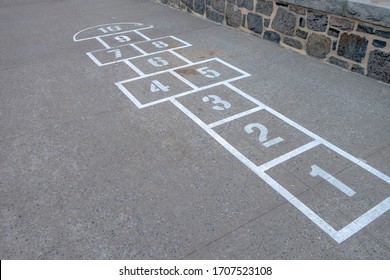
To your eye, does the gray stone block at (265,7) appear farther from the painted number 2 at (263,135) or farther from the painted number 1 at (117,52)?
the painted number 2 at (263,135)

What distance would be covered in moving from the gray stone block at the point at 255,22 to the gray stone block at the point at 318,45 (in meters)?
1.49

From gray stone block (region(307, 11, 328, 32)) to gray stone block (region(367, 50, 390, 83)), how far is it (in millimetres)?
1137

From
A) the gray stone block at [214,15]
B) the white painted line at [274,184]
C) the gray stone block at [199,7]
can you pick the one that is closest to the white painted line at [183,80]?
the white painted line at [274,184]

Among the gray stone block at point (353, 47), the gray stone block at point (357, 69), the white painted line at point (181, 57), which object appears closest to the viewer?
the gray stone block at point (353, 47)

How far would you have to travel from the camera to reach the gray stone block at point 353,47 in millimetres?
6162

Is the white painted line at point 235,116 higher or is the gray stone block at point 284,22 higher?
the gray stone block at point 284,22

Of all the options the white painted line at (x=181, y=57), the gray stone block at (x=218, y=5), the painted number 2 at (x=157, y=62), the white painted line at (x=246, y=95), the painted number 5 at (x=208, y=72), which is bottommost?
the white painted line at (x=246, y=95)

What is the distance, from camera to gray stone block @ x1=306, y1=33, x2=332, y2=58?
680 centimetres

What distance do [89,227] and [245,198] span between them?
167 centimetres

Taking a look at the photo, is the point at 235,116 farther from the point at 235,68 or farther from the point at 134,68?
the point at 134,68

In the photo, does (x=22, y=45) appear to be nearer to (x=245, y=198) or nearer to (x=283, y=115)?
(x=283, y=115)

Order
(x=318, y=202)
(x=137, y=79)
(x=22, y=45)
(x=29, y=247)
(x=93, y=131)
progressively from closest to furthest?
(x=29, y=247), (x=318, y=202), (x=93, y=131), (x=137, y=79), (x=22, y=45)

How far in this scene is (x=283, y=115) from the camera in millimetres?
5242
